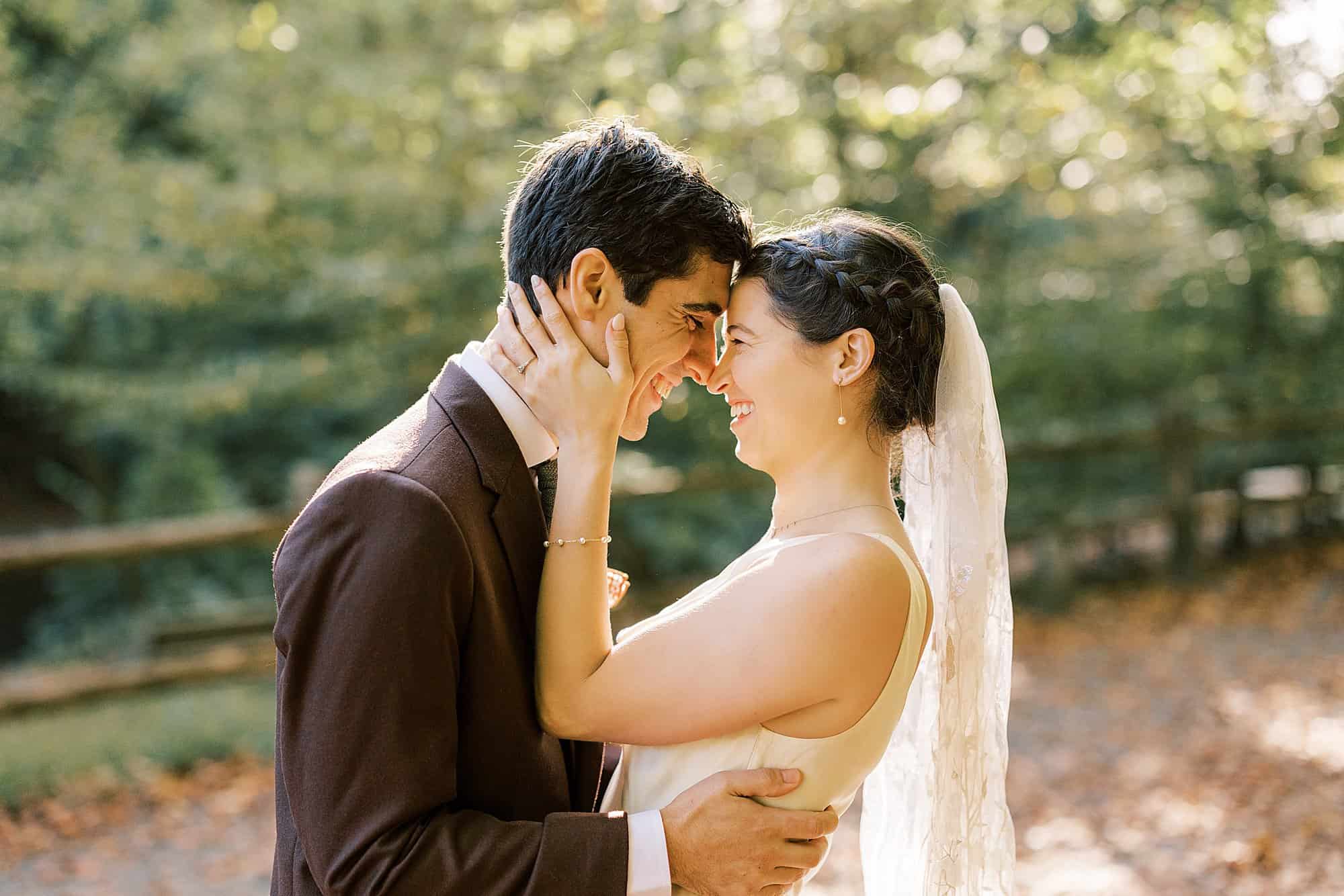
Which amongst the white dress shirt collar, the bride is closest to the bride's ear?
the bride

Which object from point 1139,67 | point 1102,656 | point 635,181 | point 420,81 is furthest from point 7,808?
point 1139,67

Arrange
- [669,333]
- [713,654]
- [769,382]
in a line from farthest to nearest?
1. [769,382]
2. [669,333]
3. [713,654]

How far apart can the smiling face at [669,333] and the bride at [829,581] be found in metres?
0.05

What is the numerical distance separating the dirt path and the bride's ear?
3.55m

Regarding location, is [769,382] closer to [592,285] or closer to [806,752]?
[592,285]

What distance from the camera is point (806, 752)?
1.89 m

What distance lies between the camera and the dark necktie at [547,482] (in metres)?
1.99

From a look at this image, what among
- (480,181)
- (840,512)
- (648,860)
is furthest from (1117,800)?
(480,181)

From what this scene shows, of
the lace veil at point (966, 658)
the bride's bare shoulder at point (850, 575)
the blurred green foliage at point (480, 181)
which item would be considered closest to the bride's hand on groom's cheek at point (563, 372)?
the bride's bare shoulder at point (850, 575)

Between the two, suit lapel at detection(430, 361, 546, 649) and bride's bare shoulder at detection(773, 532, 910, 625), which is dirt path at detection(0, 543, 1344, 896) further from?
suit lapel at detection(430, 361, 546, 649)

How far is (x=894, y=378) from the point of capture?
82.4 inches

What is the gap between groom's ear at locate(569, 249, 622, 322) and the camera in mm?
1833

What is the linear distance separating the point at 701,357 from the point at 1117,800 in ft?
15.7

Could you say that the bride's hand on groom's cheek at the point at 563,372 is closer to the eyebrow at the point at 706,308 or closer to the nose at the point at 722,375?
the eyebrow at the point at 706,308
